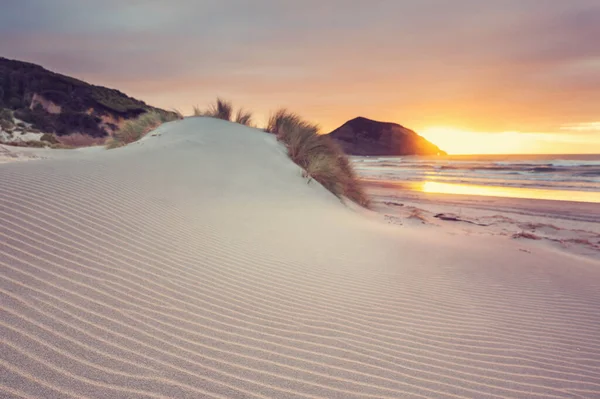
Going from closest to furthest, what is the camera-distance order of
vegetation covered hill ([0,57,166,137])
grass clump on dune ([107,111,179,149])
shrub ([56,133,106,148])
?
1. grass clump on dune ([107,111,179,149])
2. shrub ([56,133,106,148])
3. vegetation covered hill ([0,57,166,137])

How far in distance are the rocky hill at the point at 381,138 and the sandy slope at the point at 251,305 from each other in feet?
263

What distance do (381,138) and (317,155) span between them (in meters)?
81.8

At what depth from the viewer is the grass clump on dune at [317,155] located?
9477mm

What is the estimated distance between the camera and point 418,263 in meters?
4.88

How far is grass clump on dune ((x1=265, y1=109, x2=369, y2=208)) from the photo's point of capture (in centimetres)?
948

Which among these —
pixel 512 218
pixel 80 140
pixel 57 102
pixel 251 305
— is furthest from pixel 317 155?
pixel 57 102

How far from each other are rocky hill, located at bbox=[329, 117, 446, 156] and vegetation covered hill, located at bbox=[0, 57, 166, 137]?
59574 millimetres

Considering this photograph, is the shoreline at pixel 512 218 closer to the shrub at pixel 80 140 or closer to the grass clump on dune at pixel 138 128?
the grass clump on dune at pixel 138 128

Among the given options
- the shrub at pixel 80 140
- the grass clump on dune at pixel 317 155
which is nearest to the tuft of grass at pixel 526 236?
the grass clump on dune at pixel 317 155

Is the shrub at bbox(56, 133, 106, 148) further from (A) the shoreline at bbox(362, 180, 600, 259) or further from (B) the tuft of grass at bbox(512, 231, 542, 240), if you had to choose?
(B) the tuft of grass at bbox(512, 231, 542, 240)

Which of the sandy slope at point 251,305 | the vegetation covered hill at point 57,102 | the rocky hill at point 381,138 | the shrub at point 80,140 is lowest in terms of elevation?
the sandy slope at point 251,305

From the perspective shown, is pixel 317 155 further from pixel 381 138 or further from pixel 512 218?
pixel 381 138

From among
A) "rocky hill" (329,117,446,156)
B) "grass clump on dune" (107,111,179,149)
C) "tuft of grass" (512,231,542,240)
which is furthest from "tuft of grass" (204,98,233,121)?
"rocky hill" (329,117,446,156)

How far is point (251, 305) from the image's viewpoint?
293 cm
